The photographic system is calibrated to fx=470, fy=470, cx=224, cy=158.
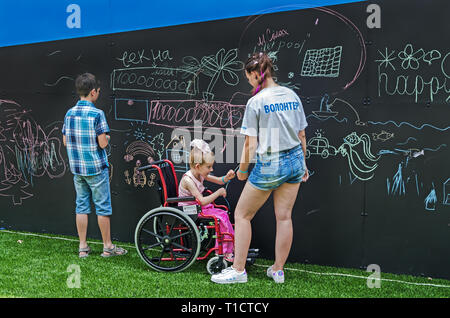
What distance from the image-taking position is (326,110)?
3.89 meters

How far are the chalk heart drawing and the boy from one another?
1.03 metres

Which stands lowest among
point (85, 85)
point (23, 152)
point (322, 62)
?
point (23, 152)

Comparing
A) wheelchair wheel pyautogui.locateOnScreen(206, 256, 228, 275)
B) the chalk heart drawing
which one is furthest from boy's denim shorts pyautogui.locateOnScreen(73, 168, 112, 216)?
wheelchair wheel pyautogui.locateOnScreen(206, 256, 228, 275)

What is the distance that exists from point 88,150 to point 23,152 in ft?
5.54

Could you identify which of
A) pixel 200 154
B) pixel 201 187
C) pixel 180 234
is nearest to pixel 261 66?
pixel 200 154

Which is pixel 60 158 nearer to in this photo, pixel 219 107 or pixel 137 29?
pixel 137 29

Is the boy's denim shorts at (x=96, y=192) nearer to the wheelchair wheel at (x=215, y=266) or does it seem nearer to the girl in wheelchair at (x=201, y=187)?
the girl in wheelchair at (x=201, y=187)

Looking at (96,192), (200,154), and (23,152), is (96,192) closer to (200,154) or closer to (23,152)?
(200,154)

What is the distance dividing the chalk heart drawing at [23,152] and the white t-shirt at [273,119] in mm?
2742

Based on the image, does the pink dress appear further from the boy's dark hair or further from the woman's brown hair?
the boy's dark hair

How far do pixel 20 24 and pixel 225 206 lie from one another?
3.34 m

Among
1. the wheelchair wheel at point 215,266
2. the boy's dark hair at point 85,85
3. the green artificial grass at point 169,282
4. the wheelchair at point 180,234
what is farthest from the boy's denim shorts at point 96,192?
the wheelchair wheel at point 215,266

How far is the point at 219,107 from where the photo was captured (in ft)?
14.2

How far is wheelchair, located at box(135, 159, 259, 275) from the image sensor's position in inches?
144
